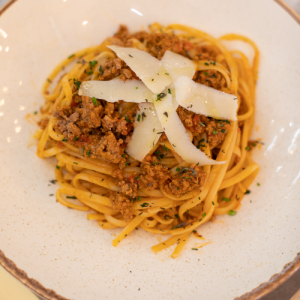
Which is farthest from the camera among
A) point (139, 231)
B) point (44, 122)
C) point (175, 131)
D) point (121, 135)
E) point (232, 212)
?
point (44, 122)

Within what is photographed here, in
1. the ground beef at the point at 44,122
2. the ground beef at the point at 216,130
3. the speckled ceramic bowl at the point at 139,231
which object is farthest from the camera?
the ground beef at the point at 44,122

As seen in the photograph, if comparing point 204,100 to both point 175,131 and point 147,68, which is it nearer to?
point 175,131

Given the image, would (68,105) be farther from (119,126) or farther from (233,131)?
(233,131)

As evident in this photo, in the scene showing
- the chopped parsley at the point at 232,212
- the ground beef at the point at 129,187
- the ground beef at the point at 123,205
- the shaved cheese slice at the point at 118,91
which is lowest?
the ground beef at the point at 123,205

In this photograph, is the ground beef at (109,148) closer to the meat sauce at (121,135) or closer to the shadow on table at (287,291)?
the meat sauce at (121,135)

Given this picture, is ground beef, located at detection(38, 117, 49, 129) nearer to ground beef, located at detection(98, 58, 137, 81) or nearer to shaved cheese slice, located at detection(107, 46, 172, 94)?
ground beef, located at detection(98, 58, 137, 81)

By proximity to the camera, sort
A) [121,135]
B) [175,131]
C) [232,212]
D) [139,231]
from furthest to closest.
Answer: [139,231] → [232,212] → [121,135] → [175,131]

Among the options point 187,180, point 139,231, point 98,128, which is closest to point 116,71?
point 98,128

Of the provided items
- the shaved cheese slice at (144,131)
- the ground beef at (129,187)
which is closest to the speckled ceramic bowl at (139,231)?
the ground beef at (129,187)
